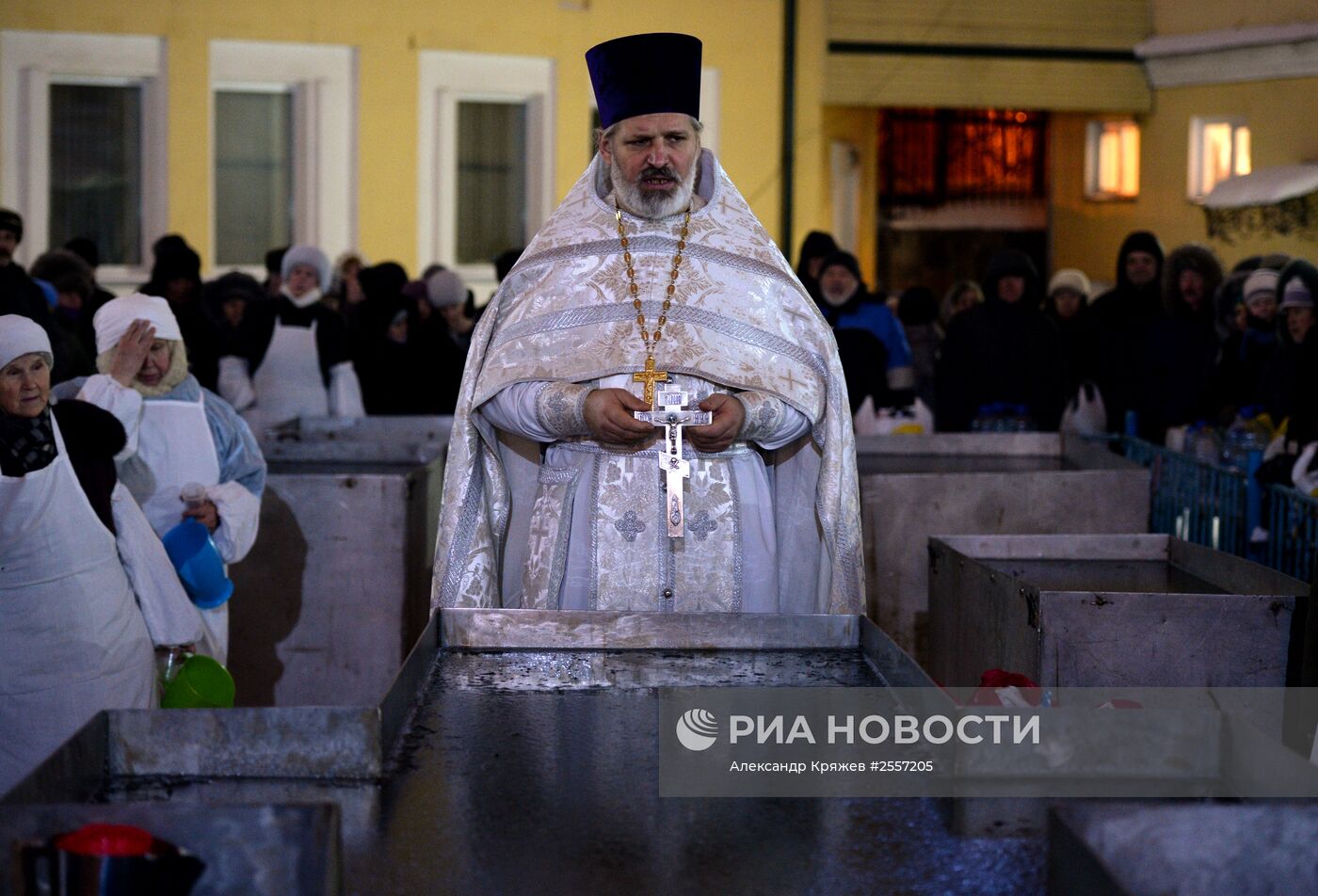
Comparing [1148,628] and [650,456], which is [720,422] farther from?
[1148,628]

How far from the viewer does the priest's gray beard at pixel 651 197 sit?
3.63 m

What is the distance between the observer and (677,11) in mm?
12797

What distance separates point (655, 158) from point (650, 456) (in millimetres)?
616

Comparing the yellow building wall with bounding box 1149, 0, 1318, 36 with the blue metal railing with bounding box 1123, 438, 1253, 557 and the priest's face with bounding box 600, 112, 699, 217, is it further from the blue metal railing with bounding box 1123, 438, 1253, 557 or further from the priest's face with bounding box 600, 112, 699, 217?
the priest's face with bounding box 600, 112, 699, 217

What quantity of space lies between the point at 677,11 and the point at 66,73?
4.36m

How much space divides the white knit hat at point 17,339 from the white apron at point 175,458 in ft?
2.66

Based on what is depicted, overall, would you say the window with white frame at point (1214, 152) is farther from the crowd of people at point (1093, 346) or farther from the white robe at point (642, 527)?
the white robe at point (642, 527)

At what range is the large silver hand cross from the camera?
3289mm

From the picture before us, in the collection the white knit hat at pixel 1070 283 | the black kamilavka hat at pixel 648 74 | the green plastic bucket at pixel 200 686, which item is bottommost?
the green plastic bucket at pixel 200 686

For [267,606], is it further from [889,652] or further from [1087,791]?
[1087,791]

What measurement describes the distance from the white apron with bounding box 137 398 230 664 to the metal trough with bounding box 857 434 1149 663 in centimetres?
192

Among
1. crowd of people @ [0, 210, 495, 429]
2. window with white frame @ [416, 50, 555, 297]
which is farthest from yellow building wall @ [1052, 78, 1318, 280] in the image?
crowd of people @ [0, 210, 495, 429]

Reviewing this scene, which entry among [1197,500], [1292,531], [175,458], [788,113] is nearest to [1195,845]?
[1292,531]

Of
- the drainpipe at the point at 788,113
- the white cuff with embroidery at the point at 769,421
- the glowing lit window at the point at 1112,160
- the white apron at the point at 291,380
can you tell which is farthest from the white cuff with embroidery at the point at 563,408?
the glowing lit window at the point at 1112,160
